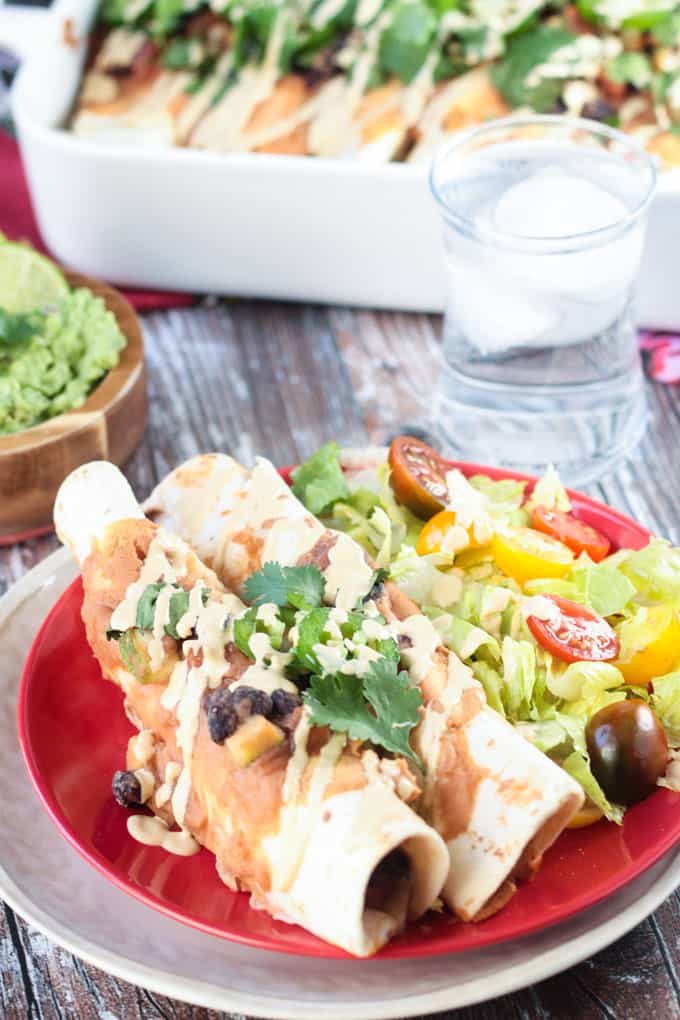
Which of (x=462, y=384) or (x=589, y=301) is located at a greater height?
(x=589, y=301)

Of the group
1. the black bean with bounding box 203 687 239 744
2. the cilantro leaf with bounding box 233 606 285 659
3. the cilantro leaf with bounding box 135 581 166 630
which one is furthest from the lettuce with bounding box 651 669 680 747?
the cilantro leaf with bounding box 135 581 166 630

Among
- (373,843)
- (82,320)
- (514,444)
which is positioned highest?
(373,843)

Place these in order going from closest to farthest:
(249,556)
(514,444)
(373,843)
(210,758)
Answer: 1. (373,843)
2. (210,758)
3. (249,556)
4. (514,444)

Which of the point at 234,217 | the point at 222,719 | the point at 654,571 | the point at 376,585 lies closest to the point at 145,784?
the point at 222,719

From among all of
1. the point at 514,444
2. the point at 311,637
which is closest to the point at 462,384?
the point at 514,444

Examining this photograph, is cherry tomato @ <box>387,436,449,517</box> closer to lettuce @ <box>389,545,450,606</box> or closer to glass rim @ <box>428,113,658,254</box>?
lettuce @ <box>389,545,450,606</box>

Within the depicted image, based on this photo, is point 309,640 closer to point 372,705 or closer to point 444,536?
point 372,705

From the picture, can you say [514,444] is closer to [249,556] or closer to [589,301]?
[589,301]
